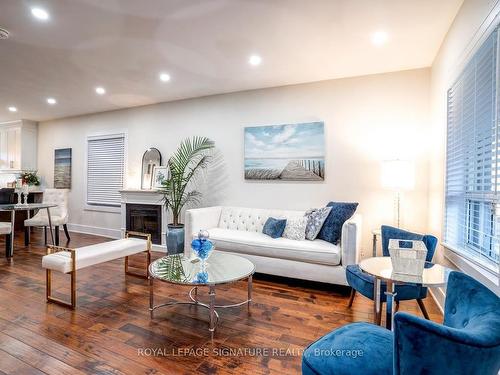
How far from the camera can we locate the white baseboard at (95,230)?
A: 19.5 feet

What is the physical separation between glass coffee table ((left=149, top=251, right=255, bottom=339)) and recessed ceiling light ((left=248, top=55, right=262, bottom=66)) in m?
2.25

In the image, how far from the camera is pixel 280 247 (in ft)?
11.0

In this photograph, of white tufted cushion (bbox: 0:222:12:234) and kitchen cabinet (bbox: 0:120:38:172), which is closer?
white tufted cushion (bbox: 0:222:12:234)

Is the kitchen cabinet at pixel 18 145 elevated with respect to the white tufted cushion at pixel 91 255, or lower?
elevated

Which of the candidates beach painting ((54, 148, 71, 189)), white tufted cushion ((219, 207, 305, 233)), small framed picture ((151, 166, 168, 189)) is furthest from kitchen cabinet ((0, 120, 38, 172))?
white tufted cushion ((219, 207, 305, 233))

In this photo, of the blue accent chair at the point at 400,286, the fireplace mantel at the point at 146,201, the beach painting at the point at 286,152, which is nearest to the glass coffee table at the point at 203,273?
the blue accent chair at the point at 400,286

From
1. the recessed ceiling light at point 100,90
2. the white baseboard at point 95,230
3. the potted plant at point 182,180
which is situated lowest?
the white baseboard at point 95,230

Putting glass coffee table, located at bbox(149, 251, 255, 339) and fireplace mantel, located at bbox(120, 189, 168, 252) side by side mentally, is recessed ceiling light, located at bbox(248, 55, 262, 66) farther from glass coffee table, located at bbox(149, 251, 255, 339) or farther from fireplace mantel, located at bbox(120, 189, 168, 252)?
A: fireplace mantel, located at bbox(120, 189, 168, 252)

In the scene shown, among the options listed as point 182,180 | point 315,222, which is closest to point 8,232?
point 182,180

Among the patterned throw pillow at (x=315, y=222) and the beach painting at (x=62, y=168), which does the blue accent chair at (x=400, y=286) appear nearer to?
the patterned throw pillow at (x=315, y=222)

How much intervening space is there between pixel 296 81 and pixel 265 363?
3506mm

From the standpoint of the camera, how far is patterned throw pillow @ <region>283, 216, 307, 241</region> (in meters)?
3.53

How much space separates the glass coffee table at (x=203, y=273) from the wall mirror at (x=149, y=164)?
2.82 meters

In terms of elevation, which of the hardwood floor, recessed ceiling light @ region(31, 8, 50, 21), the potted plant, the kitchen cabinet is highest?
recessed ceiling light @ region(31, 8, 50, 21)
